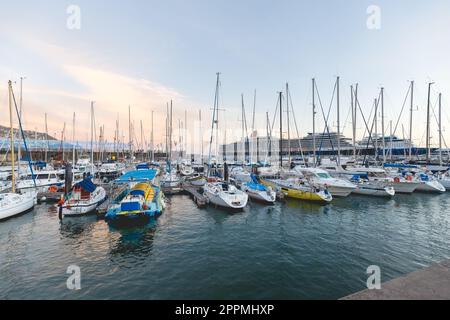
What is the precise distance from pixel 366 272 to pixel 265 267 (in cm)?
483

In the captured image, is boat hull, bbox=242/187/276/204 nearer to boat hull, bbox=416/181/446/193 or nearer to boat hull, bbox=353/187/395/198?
boat hull, bbox=353/187/395/198

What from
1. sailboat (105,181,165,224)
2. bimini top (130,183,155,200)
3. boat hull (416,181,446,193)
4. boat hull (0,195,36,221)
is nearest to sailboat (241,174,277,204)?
sailboat (105,181,165,224)

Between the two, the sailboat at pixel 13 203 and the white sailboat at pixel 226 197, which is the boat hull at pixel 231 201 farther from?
the sailboat at pixel 13 203

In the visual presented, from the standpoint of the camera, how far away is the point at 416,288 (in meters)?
5.65

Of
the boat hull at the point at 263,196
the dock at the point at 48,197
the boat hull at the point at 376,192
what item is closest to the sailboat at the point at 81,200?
the dock at the point at 48,197

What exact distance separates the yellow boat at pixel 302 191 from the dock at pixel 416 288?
17.4 meters

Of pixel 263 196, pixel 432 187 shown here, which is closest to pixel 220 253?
pixel 263 196

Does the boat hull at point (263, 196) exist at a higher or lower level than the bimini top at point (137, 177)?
lower

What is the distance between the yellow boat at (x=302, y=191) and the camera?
2328 cm

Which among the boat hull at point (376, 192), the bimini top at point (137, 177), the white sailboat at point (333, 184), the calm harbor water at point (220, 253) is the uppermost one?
the bimini top at point (137, 177)

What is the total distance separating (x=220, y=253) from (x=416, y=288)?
8.86m

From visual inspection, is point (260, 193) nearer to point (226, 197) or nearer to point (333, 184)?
point (226, 197)
